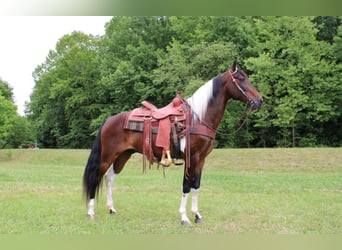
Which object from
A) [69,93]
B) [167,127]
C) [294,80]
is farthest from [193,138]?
[69,93]

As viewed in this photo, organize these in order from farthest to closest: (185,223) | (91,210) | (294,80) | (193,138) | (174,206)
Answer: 1. (294,80)
2. (174,206)
3. (91,210)
4. (193,138)
5. (185,223)

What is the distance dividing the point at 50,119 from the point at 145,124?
26.5 m

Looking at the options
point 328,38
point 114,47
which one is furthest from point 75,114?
point 328,38

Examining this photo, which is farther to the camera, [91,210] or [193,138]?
[91,210]

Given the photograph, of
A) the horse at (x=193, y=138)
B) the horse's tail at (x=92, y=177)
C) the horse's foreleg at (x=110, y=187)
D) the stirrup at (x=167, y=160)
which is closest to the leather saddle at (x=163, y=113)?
the horse at (x=193, y=138)

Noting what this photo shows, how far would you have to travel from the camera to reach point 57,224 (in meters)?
4.63

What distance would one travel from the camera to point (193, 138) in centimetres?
480

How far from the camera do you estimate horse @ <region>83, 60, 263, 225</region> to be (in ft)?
15.7

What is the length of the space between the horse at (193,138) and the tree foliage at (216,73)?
504 inches

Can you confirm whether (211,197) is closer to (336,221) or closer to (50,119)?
(336,221)

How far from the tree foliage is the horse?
1280cm

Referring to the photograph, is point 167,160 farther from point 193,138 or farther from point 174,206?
point 174,206

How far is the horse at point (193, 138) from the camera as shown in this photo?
15.7ft

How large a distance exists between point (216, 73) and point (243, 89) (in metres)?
15.9
